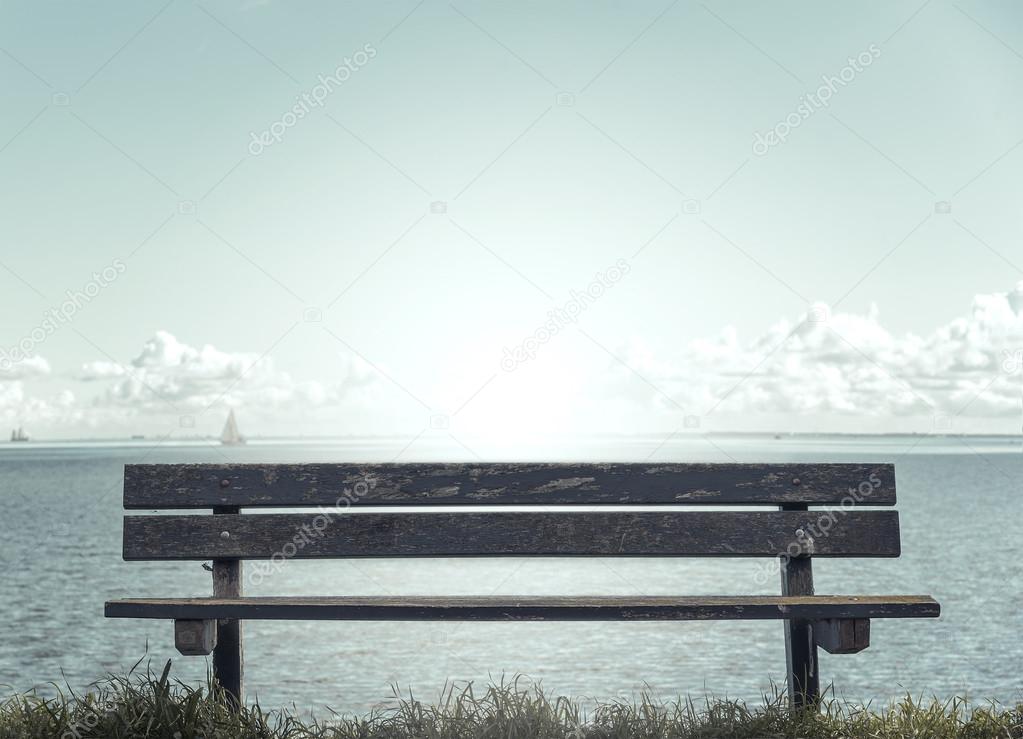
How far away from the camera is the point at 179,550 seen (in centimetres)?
419

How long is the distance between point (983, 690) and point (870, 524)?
8.30 metres

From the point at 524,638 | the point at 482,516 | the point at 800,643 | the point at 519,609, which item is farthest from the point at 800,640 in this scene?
the point at 524,638

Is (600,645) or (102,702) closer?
(102,702)

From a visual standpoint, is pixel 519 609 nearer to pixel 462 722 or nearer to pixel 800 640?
pixel 462 722

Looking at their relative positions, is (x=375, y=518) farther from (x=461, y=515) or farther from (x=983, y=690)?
(x=983, y=690)

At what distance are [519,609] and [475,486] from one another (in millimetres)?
606

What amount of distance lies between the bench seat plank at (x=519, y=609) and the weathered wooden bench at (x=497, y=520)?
0.15m

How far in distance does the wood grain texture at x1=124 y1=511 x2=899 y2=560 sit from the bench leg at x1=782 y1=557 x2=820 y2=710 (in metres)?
0.14

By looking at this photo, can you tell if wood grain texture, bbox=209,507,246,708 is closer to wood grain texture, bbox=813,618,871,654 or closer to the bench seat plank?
the bench seat plank

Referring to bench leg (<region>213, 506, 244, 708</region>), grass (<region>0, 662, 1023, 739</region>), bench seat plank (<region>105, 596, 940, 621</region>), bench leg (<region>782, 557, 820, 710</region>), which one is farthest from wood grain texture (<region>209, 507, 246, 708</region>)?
bench leg (<region>782, 557, 820, 710</region>)

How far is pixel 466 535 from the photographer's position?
4.18 metres

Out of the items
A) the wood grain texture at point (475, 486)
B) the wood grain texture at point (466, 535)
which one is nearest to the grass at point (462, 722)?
the wood grain texture at point (466, 535)

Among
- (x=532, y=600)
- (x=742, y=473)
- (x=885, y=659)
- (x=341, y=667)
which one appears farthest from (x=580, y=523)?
(x=885, y=659)

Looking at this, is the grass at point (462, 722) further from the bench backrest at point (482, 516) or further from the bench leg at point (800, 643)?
the bench backrest at point (482, 516)
